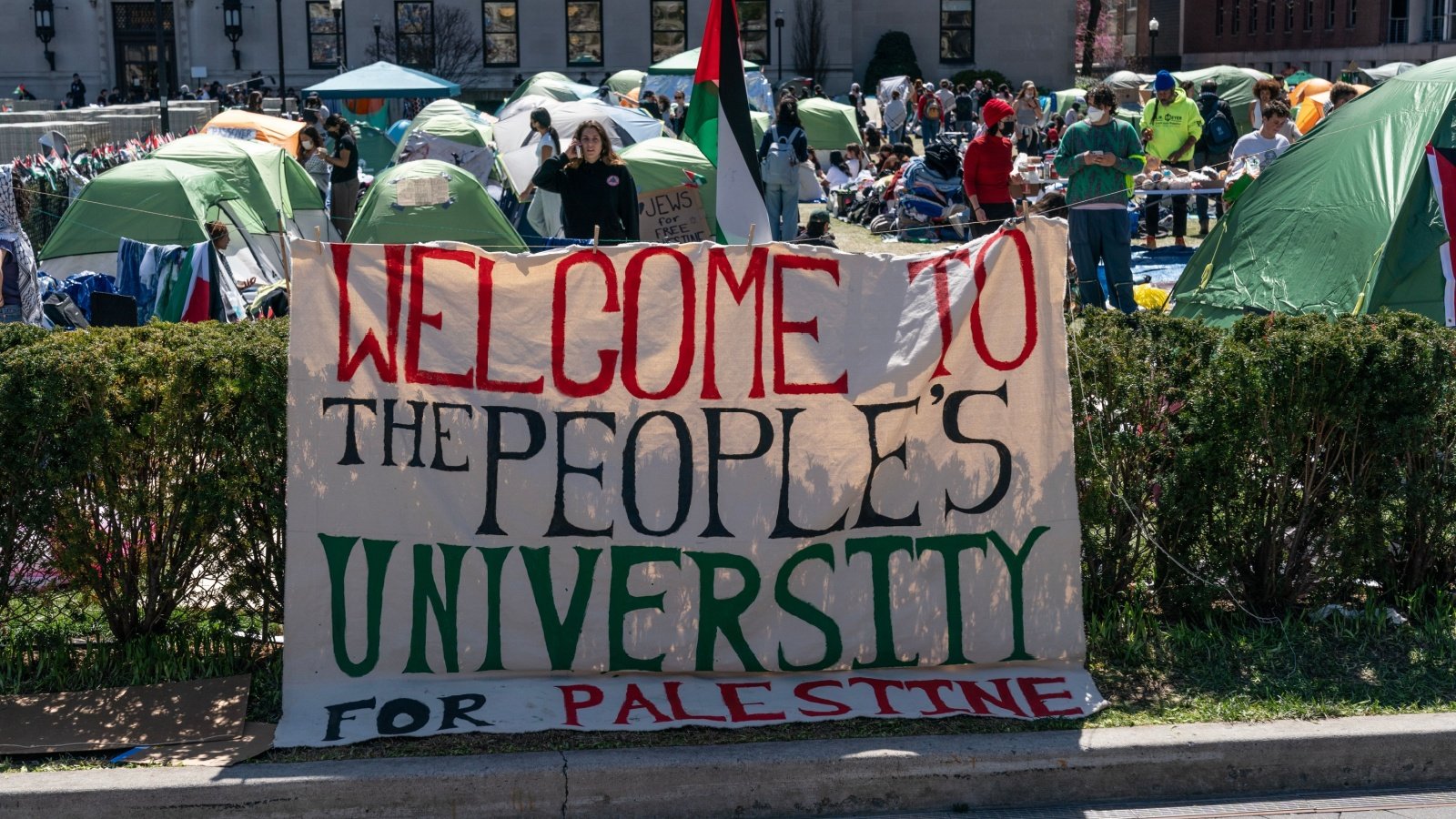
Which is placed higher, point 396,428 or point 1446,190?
point 1446,190

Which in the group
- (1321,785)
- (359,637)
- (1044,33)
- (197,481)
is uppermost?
(1044,33)

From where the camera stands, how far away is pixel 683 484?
5.02 metres

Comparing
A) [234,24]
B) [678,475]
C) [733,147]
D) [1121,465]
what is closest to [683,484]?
[678,475]

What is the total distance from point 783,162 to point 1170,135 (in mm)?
4231

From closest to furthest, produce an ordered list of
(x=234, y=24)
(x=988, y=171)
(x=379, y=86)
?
1. (x=988, y=171)
2. (x=379, y=86)
3. (x=234, y=24)

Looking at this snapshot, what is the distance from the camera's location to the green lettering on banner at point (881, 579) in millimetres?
5078

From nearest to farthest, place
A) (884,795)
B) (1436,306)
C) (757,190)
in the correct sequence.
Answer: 1. (884,795)
2. (1436,306)
3. (757,190)

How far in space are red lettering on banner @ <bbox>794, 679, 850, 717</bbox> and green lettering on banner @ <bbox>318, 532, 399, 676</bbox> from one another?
135 cm

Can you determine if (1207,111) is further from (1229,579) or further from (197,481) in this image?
(197,481)

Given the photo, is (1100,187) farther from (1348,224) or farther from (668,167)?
(668,167)

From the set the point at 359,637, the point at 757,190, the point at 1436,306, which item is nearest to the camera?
the point at 359,637

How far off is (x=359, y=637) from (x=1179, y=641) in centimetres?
275

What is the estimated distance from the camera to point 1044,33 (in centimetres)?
5303

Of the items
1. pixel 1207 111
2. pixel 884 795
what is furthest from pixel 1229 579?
pixel 1207 111
